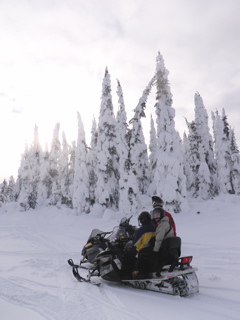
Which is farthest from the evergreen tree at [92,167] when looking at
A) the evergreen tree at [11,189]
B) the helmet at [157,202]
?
the evergreen tree at [11,189]

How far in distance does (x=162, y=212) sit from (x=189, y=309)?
6.66 feet

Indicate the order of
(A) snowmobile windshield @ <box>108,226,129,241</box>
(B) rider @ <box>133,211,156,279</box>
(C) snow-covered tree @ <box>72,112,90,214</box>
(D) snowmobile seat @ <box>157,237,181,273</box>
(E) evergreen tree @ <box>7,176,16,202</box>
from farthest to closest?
(E) evergreen tree @ <box>7,176,16,202</box> < (C) snow-covered tree @ <box>72,112,90,214</box> < (A) snowmobile windshield @ <box>108,226,129,241</box> < (B) rider @ <box>133,211,156,279</box> < (D) snowmobile seat @ <box>157,237,181,273</box>

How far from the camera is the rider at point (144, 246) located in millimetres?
5938

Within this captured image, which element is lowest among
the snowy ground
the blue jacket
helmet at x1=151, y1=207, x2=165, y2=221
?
Result: the snowy ground

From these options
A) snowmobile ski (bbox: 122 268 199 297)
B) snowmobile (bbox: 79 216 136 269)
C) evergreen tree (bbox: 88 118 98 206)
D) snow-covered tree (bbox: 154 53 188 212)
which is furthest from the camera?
evergreen tree (bbox: 88 118 98 206)

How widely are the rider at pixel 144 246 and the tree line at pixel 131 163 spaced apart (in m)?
16.3

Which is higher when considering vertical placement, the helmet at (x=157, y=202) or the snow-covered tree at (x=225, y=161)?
the snow-covered tree at (x=225, y=161)

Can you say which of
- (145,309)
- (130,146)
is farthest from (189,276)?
(130,146)

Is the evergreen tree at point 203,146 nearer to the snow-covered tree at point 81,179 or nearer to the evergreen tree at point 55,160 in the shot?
the snow-covered tree at point 81,179

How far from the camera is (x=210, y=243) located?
11.2 meters

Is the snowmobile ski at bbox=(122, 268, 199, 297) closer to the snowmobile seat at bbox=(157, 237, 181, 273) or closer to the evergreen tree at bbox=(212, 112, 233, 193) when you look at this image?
the snowmobile seat at bbox=(157, 237, 181, 273)

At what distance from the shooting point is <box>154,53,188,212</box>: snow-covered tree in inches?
877

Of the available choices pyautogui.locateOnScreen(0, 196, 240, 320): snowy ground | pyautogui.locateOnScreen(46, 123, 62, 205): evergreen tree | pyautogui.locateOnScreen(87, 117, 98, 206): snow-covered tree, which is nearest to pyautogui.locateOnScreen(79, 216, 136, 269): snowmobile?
pyautogui.locateOnScreen(0, 196, 240, 320): snowy ground

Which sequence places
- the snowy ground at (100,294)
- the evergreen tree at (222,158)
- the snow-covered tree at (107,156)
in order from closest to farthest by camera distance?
the snowy ground at (100,294) < the snow-covered tree at (107,156) < the evergreen tree at (222,158)
